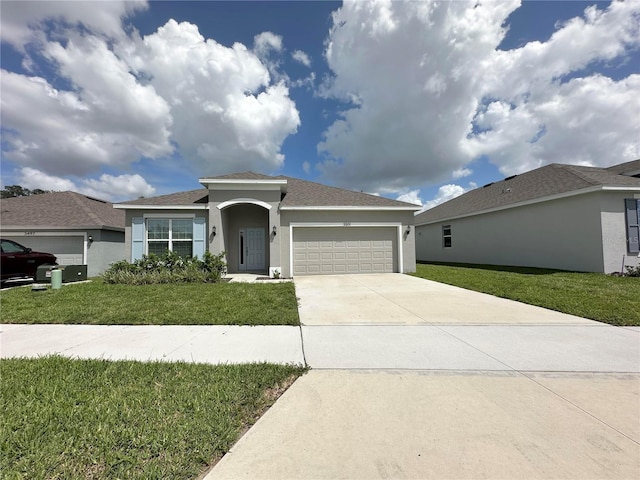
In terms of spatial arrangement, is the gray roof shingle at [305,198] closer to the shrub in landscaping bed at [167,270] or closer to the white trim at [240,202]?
the white trim at [240,202]

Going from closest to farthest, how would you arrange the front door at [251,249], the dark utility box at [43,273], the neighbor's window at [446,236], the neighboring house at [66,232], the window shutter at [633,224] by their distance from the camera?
the dark utility box at [43,273]
the window shutter at [633,224]
the neighboring house at [66,232]
the front door at [251,249]
the neighbor's window at [446,236]

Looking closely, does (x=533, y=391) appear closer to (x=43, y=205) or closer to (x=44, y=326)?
(x=44, y=326)

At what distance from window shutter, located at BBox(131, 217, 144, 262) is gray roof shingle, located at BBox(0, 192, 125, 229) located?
2429 mm

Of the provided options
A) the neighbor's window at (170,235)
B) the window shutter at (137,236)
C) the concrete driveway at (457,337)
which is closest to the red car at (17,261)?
the window shutter at (137,236)

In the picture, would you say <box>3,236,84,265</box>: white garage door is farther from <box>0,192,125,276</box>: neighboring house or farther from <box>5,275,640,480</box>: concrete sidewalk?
<box>5,275,640,480</box>: concrete sidewalk

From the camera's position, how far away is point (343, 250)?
13.4 metres

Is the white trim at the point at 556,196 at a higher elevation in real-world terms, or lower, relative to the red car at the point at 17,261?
higher

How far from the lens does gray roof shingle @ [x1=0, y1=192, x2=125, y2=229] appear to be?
43.9ft

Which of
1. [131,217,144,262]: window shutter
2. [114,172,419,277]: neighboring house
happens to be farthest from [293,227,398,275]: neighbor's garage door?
[131,217,144,262]: window shutter

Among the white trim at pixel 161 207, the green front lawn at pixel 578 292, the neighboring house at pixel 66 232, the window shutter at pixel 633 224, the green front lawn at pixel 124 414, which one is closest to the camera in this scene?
the green front lawn at pixel 124 414

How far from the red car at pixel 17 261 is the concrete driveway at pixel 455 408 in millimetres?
11809

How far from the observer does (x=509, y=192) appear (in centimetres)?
1641

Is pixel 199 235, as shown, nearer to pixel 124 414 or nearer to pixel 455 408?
pixel 124 414

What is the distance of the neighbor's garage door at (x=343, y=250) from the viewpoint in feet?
43.3
